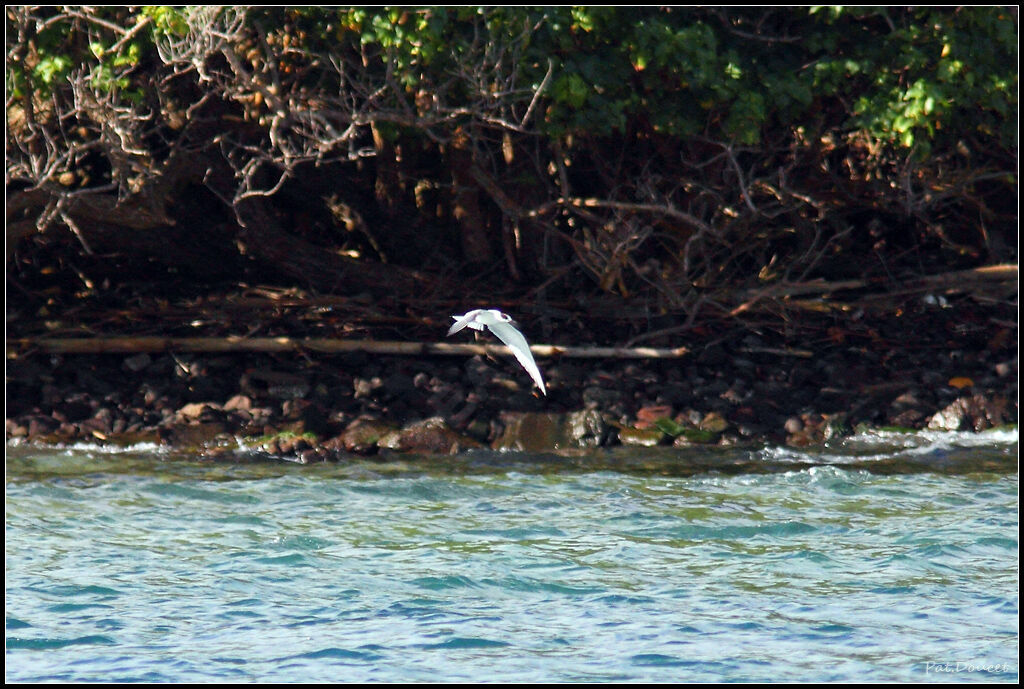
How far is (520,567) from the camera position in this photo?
927 cm

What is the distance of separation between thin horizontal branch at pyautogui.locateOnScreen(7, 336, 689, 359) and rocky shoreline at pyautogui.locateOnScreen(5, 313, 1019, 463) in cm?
11

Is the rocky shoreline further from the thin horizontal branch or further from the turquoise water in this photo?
the turquoise water

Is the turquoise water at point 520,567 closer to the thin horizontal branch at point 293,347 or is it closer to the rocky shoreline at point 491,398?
the rocky shoreline at point 491,398

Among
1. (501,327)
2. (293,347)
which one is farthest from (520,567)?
(293,347)

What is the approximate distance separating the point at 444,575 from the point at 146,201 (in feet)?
19.4

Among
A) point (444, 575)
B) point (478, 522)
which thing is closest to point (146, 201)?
point (478, 522)

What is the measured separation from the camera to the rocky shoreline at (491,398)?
44.0ft

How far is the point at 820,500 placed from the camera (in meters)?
11.1

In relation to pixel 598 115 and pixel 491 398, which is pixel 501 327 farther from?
pixel 491 398

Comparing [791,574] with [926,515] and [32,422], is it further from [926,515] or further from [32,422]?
[32,422]

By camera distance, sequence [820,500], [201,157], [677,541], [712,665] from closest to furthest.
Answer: [712,665], [677,541], [820,500], [201,157]

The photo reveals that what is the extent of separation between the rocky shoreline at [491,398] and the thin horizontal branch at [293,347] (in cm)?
11

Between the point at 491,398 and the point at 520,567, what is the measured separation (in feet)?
16.1

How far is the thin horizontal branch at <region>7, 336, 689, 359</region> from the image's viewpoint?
48.3 ft
